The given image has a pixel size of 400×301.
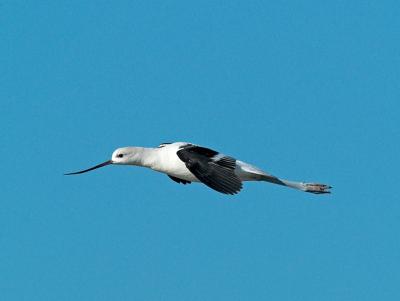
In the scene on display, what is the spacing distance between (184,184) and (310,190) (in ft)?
8.72

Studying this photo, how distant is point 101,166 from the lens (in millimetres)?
20953

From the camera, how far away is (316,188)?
21922 millimetres

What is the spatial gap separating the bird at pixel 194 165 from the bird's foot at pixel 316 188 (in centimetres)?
28

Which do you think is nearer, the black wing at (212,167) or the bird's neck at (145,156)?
the black wing at (212,167)

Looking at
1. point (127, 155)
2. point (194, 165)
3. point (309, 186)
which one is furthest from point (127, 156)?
point (309, 186)

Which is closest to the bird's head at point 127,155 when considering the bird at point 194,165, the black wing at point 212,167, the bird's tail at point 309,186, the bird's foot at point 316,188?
the bird at point 194,165

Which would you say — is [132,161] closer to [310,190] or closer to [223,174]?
[223,174]

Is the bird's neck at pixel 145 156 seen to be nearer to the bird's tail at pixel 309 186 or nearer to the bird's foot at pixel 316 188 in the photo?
the bird's tail at pixel 309 186

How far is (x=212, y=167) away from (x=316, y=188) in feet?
12.5

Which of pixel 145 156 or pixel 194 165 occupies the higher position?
Answer: pixel 145 156

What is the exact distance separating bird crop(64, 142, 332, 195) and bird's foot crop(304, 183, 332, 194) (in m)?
0.28

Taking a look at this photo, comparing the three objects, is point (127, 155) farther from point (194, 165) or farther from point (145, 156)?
point (194, 165)

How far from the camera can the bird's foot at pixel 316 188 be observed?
21.8m

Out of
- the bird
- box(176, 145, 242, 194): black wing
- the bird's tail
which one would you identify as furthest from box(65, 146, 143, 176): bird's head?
the bird's tail
